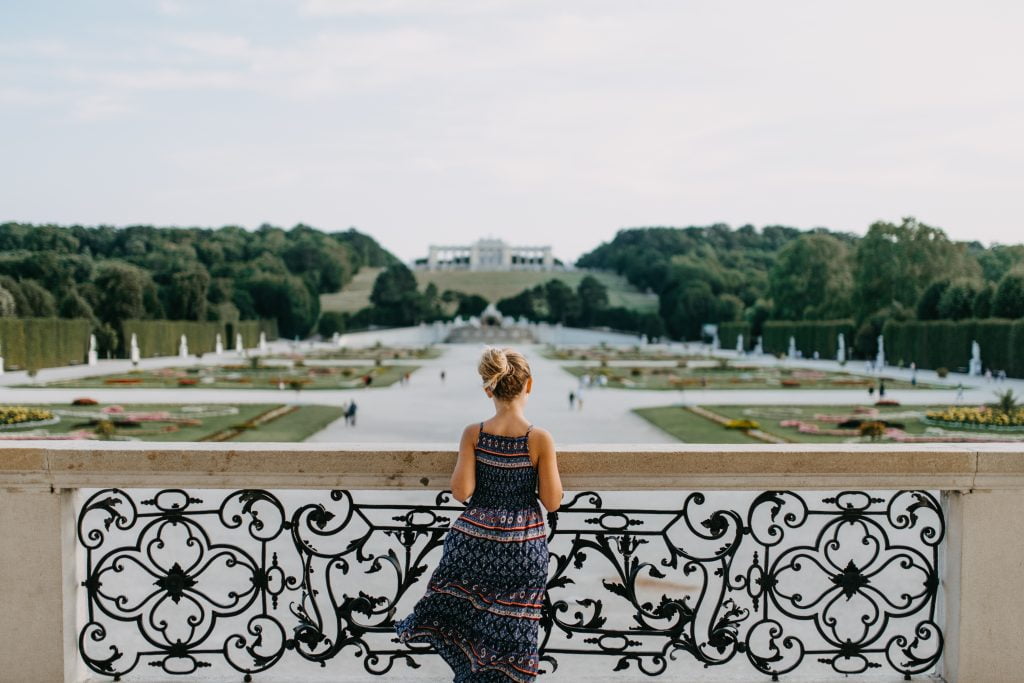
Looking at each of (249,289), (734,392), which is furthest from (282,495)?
(249,289)

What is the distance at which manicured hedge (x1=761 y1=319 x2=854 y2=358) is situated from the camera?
169 feet

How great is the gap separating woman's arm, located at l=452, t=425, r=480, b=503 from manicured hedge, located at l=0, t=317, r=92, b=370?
3333 centimetres

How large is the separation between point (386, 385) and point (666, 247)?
111 metres

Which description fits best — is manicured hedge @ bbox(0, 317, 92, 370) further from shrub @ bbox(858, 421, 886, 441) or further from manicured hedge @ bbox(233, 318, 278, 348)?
shrub @ bbox(858, 421, 886, 441)

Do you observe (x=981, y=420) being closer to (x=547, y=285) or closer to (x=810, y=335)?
(x=810, y=335)

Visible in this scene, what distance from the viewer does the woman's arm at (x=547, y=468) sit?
3238 millimetres

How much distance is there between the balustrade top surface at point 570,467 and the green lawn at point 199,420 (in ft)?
40.2

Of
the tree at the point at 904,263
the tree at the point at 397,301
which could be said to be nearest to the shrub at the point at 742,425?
the tree at the point at 904,263

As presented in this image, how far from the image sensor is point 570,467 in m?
3.69

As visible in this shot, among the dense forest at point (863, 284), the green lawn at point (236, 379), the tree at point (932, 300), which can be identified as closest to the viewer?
the green lawn at point (236, 379)

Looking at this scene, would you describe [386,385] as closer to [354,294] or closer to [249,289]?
[249,289]

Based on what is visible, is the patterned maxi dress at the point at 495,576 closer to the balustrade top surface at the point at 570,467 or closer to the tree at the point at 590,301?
the balustrade top surface at the point at 570,467

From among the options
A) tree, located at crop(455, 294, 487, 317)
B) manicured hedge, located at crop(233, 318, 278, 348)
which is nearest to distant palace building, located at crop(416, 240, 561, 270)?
tree, located at crop(455, 294, 487, 317)

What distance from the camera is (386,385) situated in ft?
103
